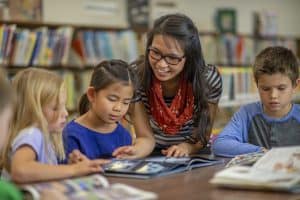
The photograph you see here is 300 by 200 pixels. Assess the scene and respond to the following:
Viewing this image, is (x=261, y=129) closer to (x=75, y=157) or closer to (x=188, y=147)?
(x=188, y=147)

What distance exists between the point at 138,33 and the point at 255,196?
350 cm

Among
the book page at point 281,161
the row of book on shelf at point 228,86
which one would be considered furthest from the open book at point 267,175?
the row of book on shelf at point 228,86

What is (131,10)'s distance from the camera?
4.79 metres

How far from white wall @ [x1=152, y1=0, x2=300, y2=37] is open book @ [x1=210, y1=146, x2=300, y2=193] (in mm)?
3772

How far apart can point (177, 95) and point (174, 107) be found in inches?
2.0

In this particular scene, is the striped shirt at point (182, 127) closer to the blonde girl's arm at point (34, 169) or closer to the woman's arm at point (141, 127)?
the woman's arm at point (141, 127)

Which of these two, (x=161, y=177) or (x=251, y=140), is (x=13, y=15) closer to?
(x=251, y=140)

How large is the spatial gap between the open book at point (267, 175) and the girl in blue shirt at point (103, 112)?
56 centimetres

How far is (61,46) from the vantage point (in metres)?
3.91

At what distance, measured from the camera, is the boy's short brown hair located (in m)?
2.01

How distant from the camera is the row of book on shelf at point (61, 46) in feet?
12.0

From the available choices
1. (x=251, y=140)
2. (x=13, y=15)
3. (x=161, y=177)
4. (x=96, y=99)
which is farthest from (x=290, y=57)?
(x=13, y=15)

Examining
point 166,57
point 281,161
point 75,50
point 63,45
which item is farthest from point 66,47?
point 281,161

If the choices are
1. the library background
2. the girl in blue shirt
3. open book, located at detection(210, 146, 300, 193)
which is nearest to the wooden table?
open book, located at detection(210, 146, 300, 193)
